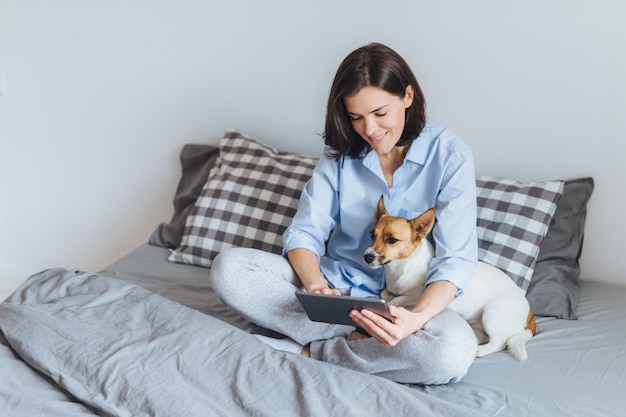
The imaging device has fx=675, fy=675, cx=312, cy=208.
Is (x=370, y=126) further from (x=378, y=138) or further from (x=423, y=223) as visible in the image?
(x=423, y=223)

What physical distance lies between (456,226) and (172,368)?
677 mm

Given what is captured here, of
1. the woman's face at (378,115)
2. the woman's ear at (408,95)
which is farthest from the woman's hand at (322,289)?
the woman's ear at (408,95)

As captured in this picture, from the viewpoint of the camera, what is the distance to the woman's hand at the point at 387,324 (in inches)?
50.5

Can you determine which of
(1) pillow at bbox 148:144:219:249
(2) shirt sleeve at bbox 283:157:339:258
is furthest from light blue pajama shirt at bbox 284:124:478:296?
(1) pillow at bbox 148:144:219:249

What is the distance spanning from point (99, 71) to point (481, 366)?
165 cm

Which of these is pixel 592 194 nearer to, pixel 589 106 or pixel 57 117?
pixel 589 106

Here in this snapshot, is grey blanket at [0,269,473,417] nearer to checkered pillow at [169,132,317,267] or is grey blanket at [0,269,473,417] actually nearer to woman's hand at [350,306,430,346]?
woman's hand at [350,306,430,346]

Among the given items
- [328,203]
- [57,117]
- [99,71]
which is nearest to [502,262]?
[328,203]

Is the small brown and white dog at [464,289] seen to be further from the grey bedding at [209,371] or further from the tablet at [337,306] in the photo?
the tablet at [337,306]

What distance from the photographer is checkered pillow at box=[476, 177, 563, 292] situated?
1.70m

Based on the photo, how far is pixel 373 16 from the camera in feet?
6.37

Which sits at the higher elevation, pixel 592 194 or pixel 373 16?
pixel 373 16

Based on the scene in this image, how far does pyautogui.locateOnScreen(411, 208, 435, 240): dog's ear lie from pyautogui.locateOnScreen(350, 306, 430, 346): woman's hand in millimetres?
242

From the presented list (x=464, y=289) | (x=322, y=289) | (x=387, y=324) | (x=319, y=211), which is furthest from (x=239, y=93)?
(x=387, y=324)
